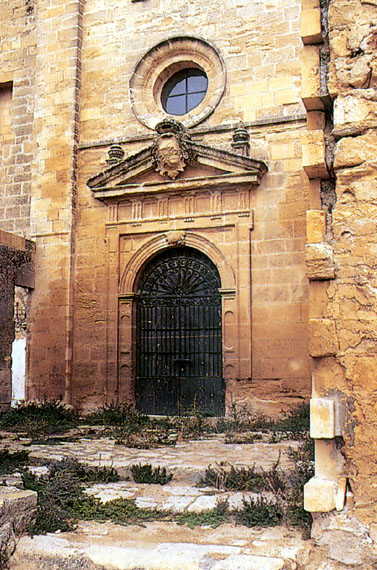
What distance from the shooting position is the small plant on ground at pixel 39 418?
8.81 meters

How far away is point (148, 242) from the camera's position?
35.0 ft

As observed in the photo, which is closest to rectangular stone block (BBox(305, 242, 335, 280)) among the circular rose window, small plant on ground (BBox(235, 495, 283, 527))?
small plant on ground (BBox(235, 495, 283, 527))

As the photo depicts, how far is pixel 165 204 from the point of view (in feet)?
34.9

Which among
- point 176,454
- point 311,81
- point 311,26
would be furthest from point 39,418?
point 311,26

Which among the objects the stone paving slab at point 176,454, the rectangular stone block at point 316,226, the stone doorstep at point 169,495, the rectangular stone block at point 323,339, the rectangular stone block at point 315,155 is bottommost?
the stone doorstep at point 169,495

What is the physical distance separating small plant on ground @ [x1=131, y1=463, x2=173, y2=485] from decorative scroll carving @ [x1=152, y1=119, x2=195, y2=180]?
5987 mm

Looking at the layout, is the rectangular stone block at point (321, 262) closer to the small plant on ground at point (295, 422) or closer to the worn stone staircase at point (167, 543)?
the worn stone staircase at point (167, 543)

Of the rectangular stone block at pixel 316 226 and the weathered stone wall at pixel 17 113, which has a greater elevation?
the weathered stone wall at pixel 17 113

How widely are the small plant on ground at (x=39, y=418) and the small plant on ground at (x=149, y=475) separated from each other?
325 cm

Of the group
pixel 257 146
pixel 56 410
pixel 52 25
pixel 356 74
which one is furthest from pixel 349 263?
pixel 52 25

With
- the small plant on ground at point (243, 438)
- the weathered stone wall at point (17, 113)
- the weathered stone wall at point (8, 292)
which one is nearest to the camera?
the small plant on ground at point (243, 438)

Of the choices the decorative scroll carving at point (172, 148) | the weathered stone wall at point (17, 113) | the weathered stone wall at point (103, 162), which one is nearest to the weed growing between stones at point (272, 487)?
the weathered stone wall at point (103, 162)

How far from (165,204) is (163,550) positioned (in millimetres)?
7629

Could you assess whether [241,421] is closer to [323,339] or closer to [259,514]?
[259,514]
